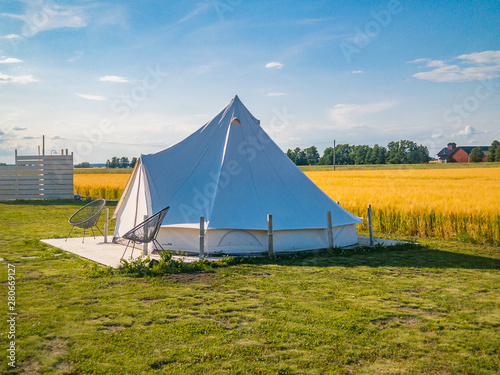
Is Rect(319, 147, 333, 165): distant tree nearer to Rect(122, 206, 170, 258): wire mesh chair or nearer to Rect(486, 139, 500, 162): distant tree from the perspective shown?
Rect(486, 139, 500, 162): distant tree

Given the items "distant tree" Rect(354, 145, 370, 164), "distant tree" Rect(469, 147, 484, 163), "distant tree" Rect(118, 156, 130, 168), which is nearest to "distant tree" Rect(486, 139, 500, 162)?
"distant tree" Rect(469, 147, 484, 163)

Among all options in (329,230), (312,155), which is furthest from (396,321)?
(312,155)

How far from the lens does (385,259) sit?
31.7ft

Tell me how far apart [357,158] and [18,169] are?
73.2 metres

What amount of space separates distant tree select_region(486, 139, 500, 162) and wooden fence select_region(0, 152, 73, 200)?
67.1 metres

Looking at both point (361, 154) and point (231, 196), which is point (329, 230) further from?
point (361, 154)

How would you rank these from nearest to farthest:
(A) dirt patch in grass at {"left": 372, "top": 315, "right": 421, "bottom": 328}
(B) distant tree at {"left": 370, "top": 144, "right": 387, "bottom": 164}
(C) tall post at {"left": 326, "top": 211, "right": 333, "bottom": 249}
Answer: (A) dirt patch in grass at {"left": 372, "top": 315, "right": 421, "bottom": 328} < (C) tall post at {"left": 326, "top": 211, "right": 333, "bottom": 249} < (B) distant tree at {"left": 370, "top": 144, "right": 387, "bottom": 164}

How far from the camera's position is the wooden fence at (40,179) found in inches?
1025

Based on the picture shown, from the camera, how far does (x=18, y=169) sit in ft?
85.7

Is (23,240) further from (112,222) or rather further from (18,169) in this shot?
(18,169)

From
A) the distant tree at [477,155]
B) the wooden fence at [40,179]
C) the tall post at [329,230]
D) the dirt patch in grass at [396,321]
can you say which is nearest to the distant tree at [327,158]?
the distant tree at [477,155]

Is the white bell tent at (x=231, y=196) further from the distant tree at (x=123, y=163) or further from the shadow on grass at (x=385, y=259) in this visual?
the distant tree at (x=123, y=163)

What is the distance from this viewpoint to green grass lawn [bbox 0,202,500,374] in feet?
14.1

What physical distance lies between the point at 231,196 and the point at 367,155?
8106cm
